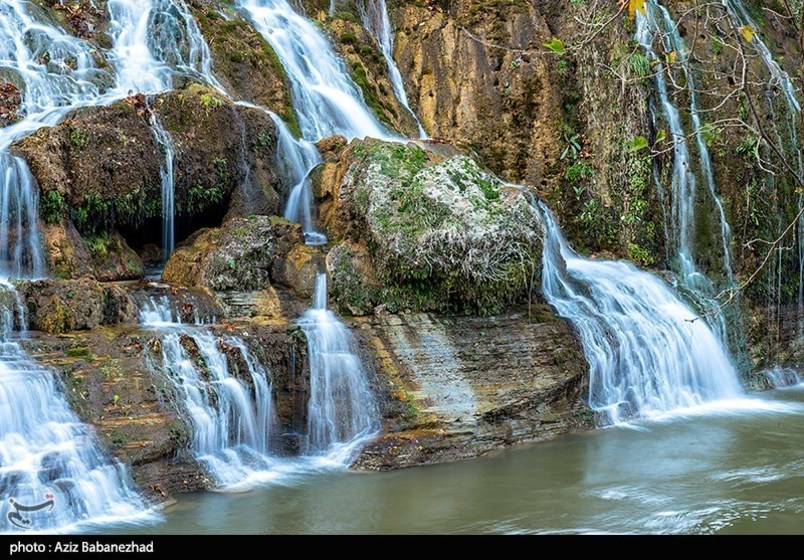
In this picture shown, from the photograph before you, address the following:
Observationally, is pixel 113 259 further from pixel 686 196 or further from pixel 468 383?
pixel 686 196

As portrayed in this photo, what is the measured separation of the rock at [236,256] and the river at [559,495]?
9.64 feet

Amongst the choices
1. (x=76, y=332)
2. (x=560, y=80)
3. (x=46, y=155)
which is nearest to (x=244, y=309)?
(x=76, y=332)

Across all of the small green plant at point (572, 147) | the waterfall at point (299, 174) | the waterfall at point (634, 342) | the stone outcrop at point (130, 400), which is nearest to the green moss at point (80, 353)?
the stone outcrop at point (130, 400)

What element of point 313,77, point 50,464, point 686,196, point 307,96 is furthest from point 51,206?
point 686,196

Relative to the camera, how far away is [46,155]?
991cm

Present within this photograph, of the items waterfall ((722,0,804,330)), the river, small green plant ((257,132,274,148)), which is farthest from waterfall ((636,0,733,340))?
small green plant ((257,132,274,148))

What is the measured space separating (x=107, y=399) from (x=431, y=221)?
4.56 meters

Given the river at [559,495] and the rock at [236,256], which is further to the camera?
the rock at [236,256]

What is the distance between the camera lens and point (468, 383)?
961 centimetres

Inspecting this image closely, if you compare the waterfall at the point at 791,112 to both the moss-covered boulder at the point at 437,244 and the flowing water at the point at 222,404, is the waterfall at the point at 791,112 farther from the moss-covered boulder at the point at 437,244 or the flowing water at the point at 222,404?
the flowing water at the point at 222,404

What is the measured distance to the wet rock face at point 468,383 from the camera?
9.02m

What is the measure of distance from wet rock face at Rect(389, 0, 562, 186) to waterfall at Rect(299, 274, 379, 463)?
8041 millimetres

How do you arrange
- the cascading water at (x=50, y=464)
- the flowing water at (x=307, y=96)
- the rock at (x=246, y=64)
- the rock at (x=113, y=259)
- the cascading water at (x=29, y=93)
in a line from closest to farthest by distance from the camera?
the cascading water at (x=50, y=464) → the cascading water at (x=29, y=93) → the rock at (x=113, y=259) → the flowing water at (x=307, y=96) → the rock at (x=246, y=64)

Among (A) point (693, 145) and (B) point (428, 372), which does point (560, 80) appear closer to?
(A) point (693, 145)
